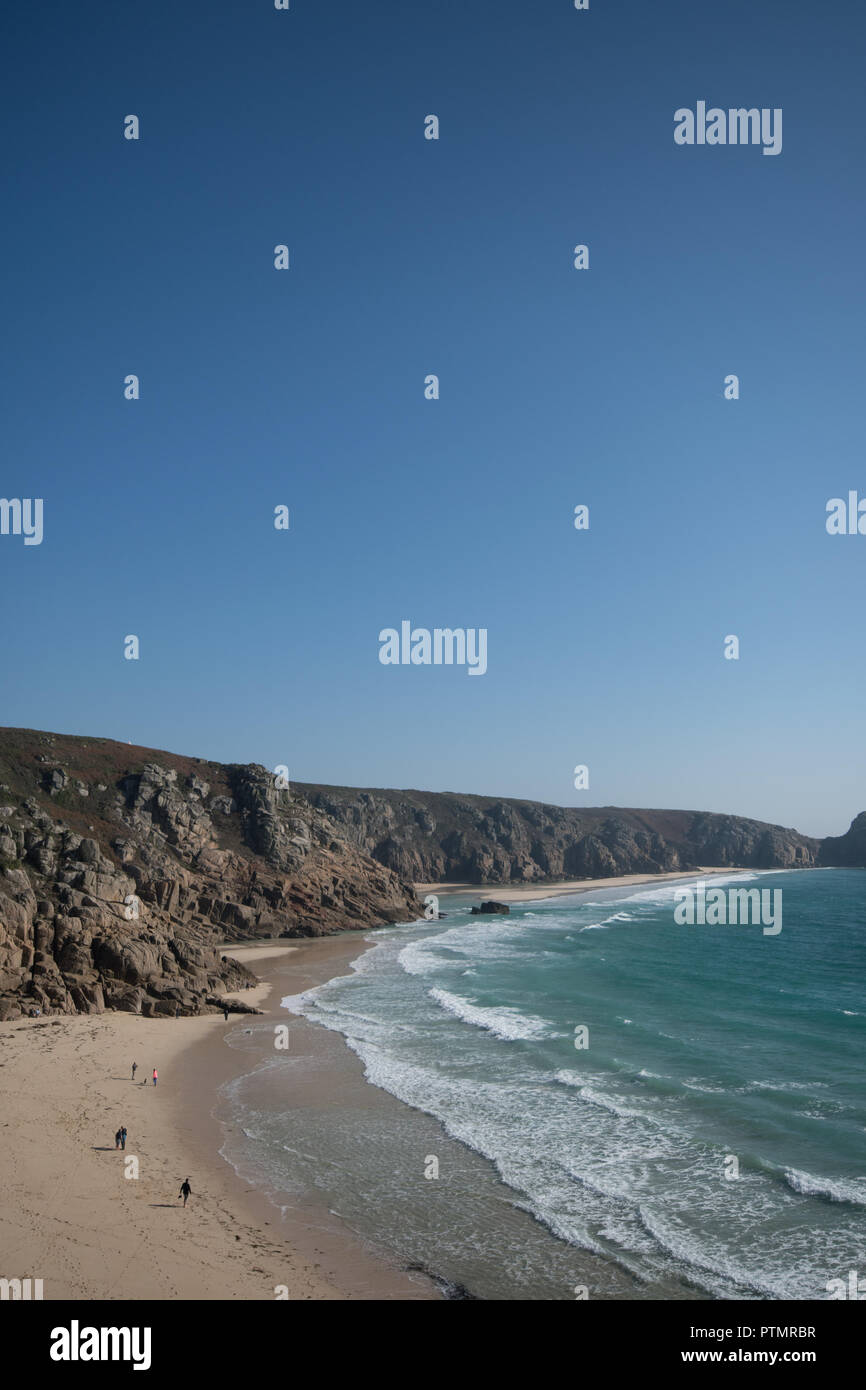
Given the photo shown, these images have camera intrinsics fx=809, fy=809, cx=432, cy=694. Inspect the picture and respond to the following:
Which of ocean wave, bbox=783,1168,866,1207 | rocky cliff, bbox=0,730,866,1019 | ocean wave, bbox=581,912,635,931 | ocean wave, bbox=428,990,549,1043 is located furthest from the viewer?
ocean wave, bbox=581,912,635,931

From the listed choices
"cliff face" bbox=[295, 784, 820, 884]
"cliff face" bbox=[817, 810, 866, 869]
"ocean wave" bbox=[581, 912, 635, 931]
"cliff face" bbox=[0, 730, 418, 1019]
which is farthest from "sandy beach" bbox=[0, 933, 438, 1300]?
"cliff face" bbox=[817, 810, 866, 869]

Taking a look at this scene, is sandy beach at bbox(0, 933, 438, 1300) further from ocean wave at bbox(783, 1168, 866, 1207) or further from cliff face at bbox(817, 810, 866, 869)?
cliff face at bbox(817, 810, 866, 869)

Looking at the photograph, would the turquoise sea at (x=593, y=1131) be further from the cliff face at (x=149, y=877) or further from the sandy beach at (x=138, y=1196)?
the cliff face at (x=149, y=877)

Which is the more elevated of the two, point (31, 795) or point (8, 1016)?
point (31, 795)
